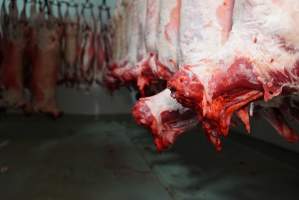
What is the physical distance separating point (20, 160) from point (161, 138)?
1.65m

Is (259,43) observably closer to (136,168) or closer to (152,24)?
(152,24)

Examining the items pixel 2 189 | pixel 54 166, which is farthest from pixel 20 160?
pixel 2 189

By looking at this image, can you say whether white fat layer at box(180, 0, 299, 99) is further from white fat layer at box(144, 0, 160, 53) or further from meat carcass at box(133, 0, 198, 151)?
white fat layer at box(144, 0, 160, 53)

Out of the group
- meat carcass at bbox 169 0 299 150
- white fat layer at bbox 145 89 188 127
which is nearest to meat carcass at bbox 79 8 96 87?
white fat layer at bbox 145 89 188 127

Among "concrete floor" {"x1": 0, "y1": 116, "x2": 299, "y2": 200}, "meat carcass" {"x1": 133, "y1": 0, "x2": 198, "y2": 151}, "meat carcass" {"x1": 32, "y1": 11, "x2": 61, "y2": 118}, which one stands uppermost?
"meat carcass" {"x1": 133, "y1": 0, "x2": 198, "y2": 151}

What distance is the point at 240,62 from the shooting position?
2.35 feet

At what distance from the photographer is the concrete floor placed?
1.80 metres

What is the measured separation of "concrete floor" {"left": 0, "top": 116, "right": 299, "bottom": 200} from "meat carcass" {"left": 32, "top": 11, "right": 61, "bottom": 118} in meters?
0.49

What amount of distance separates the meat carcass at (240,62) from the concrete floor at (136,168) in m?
1.04

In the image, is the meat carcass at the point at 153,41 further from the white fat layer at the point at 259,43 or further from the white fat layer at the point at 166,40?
the white fat layer at the point at 259,43

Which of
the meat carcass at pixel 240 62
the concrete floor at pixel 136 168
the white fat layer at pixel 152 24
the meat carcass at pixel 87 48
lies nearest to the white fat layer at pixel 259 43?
the meat carcass at pixel 240 62

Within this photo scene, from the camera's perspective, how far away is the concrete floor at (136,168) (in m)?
1.80

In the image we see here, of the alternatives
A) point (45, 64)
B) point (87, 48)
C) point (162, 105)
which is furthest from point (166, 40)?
point (87, 48)

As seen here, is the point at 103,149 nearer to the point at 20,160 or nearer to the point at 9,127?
the point at 20,160
